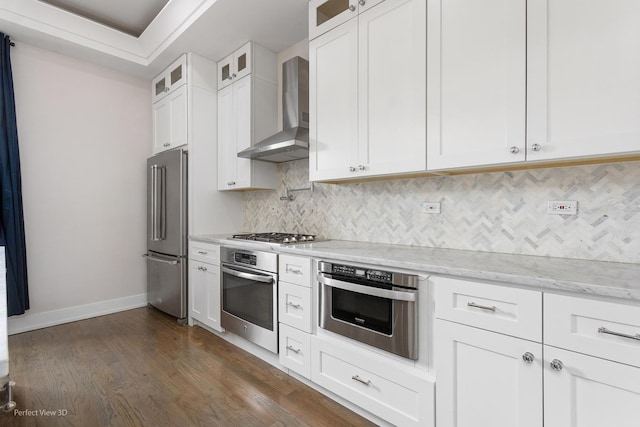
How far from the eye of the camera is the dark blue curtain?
279 centimetres

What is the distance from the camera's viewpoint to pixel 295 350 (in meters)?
2.09

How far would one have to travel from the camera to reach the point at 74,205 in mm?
3299

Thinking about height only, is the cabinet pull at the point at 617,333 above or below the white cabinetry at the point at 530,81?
below

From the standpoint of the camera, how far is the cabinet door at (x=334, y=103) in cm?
211

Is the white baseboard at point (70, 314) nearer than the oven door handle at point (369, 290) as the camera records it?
No

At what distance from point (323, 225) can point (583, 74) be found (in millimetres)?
1974

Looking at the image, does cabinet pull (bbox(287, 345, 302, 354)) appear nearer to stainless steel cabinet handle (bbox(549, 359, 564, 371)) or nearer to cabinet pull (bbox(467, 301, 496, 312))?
cabinet pull (bbox(467, 301, 496, 312))

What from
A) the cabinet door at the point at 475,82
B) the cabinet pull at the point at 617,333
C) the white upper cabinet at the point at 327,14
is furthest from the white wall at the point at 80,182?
the cabinet pull at the point at 617,333

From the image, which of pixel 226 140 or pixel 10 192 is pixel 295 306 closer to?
pixel 226 140

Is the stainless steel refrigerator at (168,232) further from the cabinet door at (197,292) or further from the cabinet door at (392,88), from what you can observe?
the cabinet door at (392,88)

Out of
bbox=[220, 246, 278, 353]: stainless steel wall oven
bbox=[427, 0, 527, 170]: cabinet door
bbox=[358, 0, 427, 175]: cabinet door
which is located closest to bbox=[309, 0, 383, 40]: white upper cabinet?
bbox=[358, 0, 427, 175]: cabinet door

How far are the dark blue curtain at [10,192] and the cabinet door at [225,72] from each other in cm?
186

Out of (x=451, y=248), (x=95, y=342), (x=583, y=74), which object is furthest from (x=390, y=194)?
(x=95, y=342)

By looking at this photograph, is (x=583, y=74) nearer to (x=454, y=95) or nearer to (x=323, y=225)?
(x=454, y=95)
